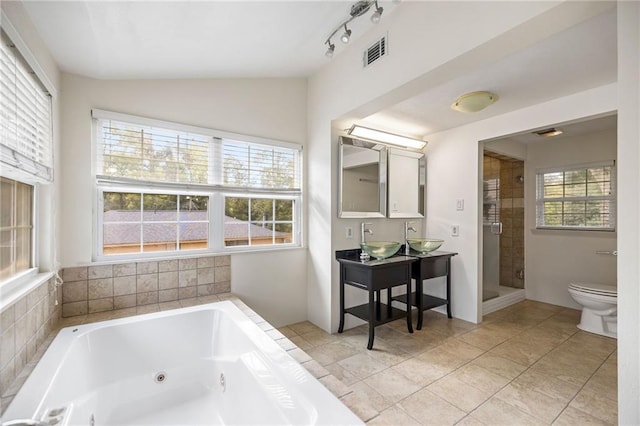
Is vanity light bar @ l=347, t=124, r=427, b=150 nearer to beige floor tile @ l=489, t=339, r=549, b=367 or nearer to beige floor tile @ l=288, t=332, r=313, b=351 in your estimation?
beige floor tile @ l=288, t=332, r=313, b=351

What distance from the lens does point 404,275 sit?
2744mm

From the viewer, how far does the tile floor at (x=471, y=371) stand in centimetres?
165

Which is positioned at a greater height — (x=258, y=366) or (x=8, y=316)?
(x=8, y=316)

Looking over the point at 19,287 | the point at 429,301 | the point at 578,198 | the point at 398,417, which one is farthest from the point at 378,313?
the point at 578,198

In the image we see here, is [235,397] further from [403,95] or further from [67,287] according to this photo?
[403,95]

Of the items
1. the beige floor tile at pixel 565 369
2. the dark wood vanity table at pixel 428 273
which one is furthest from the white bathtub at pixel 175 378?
the beige floor tile at pixel 565 369

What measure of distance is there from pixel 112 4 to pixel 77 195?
4.33ft

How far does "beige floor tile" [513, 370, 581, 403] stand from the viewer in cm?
186

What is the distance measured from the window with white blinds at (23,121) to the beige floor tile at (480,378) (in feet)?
9.42

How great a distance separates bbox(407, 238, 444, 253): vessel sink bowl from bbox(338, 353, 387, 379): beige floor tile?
4.30ft

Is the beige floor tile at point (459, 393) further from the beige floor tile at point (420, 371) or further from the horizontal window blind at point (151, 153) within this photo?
the horizontal window blind at point (151, 153)

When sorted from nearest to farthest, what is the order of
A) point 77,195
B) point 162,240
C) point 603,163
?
point 77,195 < point 162,240 < point 603,163

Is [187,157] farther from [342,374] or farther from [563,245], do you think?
[563,245]

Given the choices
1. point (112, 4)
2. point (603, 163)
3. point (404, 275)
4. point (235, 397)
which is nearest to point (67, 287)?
point (235, 397)
